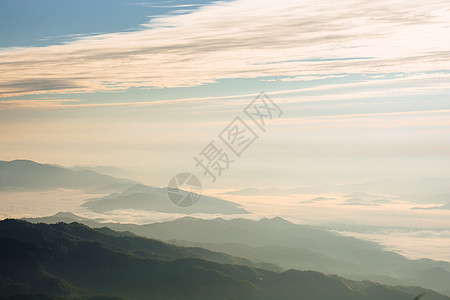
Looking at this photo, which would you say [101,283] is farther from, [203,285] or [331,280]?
[331,280]

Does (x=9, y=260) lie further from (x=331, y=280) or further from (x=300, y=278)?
(x=331, y=280)

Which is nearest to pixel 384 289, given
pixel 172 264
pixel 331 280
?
pixel 331 280

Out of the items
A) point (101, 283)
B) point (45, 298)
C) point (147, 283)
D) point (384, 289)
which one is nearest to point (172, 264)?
point (147, 283)

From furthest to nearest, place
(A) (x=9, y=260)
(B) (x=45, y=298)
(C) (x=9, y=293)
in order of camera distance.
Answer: (A) (x=9, y=260)
(C) (x=9, y=293)
(B) (x=45, y=298)

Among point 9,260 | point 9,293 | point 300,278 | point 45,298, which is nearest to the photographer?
point 45,298

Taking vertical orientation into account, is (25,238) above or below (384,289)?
above

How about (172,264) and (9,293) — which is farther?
(172,264)
